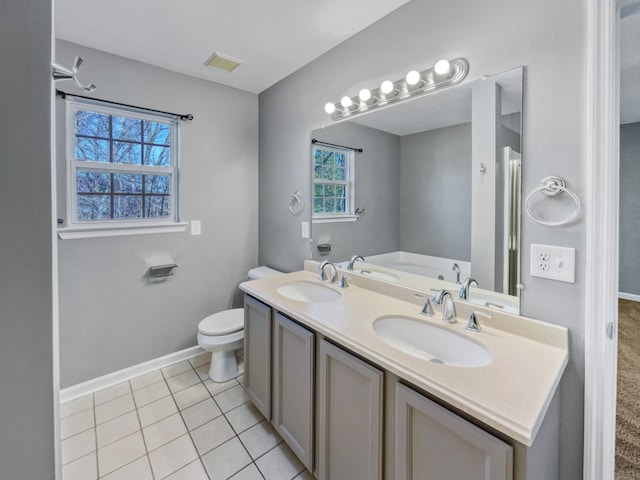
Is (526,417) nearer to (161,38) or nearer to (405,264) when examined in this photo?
(405,264)

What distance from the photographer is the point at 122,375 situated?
2.25 m

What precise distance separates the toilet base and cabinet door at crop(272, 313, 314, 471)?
789 mm

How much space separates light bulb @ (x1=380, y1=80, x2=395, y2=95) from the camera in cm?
160

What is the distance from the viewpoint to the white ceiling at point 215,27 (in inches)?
63.4

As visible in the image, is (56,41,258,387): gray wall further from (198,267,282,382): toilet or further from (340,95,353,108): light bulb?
(340,95,353,108): light bulb

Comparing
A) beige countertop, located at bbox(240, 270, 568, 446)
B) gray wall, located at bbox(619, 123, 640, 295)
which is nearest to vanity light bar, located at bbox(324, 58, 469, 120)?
beige countertop, located at bbox(240, 270, 568, 446)

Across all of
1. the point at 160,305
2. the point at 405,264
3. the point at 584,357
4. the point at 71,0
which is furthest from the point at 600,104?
the point at 160,305

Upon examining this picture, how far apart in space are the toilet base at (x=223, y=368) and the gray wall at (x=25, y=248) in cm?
171

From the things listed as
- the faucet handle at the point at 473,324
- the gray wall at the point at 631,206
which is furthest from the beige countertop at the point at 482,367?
the gray wall at the point at 631,206

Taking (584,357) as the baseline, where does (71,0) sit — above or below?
above

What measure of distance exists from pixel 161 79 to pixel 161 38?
1.45 feet

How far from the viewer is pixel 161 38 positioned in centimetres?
191

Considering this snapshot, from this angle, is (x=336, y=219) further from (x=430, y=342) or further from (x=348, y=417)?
(x=348, y=417)

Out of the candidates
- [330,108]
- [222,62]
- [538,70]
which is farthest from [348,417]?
[222,62]
